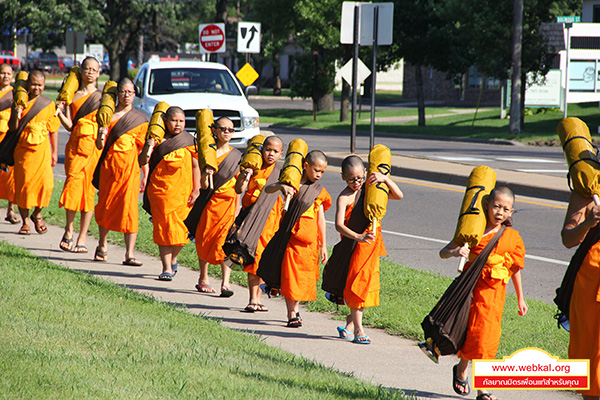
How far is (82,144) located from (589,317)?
19.2 feet

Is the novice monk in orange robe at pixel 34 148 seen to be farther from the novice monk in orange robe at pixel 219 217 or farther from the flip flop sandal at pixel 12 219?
the novice monk in orange robe at pixel 219 217

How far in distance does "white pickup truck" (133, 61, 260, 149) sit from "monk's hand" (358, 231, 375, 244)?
9.29m

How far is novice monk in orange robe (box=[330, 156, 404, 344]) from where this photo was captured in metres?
5.75

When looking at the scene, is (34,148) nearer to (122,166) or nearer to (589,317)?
(122,166)

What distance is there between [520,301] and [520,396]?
57 centimetres

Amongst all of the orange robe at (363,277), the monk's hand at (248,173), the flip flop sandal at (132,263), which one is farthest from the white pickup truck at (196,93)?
the orange robe at (363,277)

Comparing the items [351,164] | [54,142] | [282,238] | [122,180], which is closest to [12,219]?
[54,142]

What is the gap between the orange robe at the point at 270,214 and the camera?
6.52 metres

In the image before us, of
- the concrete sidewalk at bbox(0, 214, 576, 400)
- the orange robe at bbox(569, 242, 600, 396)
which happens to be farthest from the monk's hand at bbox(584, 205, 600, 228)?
the concrete sidewalk at bbox(0, 214, 576, 400)

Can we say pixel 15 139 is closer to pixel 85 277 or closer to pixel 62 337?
pixel 85 277

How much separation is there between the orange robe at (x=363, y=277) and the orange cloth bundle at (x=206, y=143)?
1.60m

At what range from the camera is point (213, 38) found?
21.1 meters

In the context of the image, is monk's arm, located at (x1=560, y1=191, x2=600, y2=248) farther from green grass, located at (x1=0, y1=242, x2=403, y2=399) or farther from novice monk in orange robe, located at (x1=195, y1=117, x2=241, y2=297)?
novice monk in orange robe, located at (x1=195, y1=117, x2=241, y2=297)

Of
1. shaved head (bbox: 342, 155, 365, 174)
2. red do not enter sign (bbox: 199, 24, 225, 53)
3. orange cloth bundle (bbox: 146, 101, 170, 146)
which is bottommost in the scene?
shaved head (bbox: 342, 155, 365, 174)
